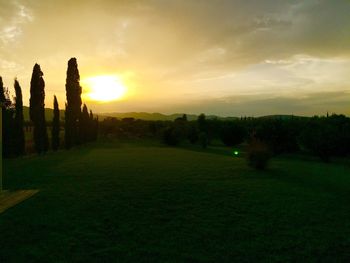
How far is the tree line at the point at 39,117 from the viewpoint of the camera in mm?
27906

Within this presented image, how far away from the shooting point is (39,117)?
3159 centimetres

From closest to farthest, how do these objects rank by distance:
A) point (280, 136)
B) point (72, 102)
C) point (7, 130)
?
point (7, 130), point (280, 136), point (72, 102)

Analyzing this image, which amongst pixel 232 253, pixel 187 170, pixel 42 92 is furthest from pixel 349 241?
pixel 42 92

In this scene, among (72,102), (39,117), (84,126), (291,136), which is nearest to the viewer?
(39,117)

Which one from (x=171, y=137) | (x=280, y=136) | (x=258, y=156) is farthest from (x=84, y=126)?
(x=258, y=156)

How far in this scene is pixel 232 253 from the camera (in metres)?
5.70

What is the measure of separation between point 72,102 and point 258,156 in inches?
1054

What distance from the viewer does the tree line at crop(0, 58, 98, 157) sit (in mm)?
27906

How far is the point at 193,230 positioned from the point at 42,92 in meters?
30.0

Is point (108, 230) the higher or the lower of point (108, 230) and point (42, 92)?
the lower

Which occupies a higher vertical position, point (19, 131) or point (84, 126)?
point (84, 126)

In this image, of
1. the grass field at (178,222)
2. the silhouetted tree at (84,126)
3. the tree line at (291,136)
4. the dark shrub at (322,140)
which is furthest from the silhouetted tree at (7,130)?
the dark shrub at (322,140)

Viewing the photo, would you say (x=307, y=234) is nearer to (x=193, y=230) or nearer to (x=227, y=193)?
(x=193, y=230)

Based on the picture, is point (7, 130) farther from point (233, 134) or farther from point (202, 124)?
point (202, 124)
